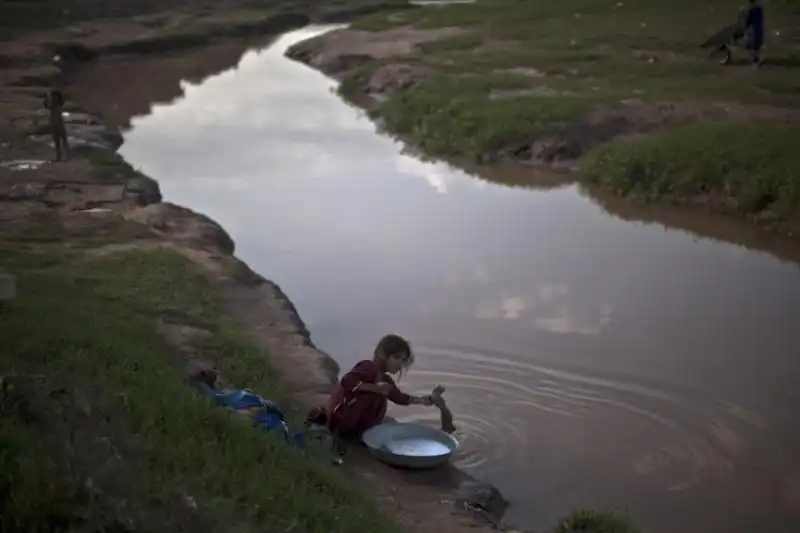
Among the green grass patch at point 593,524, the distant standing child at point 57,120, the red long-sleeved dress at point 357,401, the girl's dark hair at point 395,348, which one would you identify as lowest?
the green grass patch at point 593,524

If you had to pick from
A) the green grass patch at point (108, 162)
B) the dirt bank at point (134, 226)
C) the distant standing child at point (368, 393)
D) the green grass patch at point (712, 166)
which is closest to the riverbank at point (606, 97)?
the green grass patch at point (712, 166)

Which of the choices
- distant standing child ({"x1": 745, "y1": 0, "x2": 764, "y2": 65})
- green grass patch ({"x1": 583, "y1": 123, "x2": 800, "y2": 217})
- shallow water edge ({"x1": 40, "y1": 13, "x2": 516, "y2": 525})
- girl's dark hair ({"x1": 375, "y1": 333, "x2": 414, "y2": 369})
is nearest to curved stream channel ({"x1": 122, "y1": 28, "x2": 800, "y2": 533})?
shallow water edge ({"x1": 40, "y1": 13, "x2": 516, "y2": 525})

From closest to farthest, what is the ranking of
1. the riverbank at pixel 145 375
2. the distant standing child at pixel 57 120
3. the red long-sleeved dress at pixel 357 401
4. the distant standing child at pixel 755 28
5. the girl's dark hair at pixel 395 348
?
the riverbank at pixel 145 375
the girl's dark hair at pixel 395 348
the red long-sleeved dress at pixel 357 401
the distant standing child at pixel 57 120
the distant standing child at pixel 755 28

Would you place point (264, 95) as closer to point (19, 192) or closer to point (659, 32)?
point (659, 32)

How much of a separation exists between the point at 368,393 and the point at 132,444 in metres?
2.21

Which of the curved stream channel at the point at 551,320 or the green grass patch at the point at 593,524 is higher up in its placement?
the green grass patch at the point at 593,524

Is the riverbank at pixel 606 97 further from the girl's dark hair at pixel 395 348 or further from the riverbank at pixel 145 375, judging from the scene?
the girl's dark hair at pixel 395 348

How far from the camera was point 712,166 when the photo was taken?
12227mm

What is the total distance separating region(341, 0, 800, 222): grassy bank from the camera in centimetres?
1242

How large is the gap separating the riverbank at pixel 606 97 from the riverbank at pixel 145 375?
16.6ft

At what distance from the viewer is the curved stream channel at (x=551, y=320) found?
6.51m

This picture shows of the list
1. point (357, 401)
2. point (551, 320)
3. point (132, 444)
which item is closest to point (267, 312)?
point (551, 320)

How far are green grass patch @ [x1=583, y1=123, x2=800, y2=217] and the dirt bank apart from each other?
489 cm

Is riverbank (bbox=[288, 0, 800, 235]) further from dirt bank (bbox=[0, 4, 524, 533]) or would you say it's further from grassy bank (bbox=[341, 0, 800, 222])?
dirt bank (bbox=[0, 4, 524, 533])
